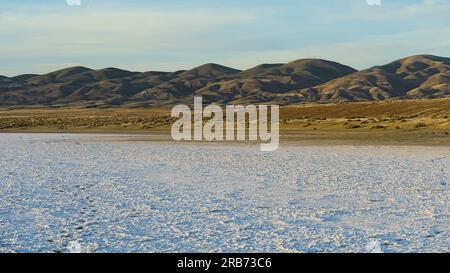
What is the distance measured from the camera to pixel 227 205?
997cm

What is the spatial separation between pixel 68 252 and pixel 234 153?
1456 centimetres

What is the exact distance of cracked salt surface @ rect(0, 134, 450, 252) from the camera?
7.35 m

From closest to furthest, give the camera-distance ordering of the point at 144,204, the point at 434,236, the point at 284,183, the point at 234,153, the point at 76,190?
1. the point at 434,236
2. the point at 144,204
3. the point at 76,190
4. the point at 284,183
5. the point at 234,153

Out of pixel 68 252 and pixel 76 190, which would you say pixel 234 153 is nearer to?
pixel 76 190

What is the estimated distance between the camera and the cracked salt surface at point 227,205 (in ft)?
24.1

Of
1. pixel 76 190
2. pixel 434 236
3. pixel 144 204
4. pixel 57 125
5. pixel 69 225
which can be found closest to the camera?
pixel 434 236

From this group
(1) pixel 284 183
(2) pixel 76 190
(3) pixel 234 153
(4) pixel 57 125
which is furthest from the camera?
(4) pixel 57 125

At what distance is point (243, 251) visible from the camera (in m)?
6.84

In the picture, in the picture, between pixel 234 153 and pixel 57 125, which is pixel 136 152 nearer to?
pixel 234 153

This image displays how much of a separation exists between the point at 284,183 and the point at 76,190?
173 inches

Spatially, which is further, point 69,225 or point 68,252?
point 69,225

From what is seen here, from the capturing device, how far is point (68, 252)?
22.4 feet
